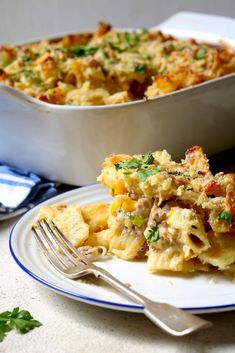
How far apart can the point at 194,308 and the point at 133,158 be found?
24.2 inches

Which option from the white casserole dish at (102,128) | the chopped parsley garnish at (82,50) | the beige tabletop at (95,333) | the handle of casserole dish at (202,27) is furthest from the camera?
the handle of casserole dish at (202,27)

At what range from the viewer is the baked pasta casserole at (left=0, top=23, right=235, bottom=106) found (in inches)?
117

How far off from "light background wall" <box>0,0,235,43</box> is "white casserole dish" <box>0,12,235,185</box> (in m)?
2.94

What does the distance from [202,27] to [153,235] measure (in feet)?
6.73

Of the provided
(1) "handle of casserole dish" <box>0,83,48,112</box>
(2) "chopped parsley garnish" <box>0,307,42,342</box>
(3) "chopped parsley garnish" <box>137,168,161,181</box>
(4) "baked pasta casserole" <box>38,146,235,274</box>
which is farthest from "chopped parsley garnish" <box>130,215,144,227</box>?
(1) "handle of casserole dish" <box>0,83,48,112</box>

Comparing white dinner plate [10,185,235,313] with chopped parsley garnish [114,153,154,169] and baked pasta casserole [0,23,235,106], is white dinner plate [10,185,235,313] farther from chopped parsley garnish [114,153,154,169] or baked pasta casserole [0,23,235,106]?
baked pasta casserole [0,23,235,106]

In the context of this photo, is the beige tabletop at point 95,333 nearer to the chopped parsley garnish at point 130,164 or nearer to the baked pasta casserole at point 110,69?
the chopped parsley garnish at point 130,164

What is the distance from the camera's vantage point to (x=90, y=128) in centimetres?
269

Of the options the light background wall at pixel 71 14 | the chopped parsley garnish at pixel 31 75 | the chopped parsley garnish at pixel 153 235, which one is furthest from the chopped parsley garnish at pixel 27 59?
the light background wall at pixel 71 14

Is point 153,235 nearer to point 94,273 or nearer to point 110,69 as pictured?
point 94,273

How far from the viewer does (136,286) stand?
198 centimetres

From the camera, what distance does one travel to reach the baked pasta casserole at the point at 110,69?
9.75 ft

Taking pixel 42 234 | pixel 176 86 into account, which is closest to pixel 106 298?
pixel 42 234

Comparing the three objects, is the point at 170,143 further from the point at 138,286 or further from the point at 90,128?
the point at 138,286
